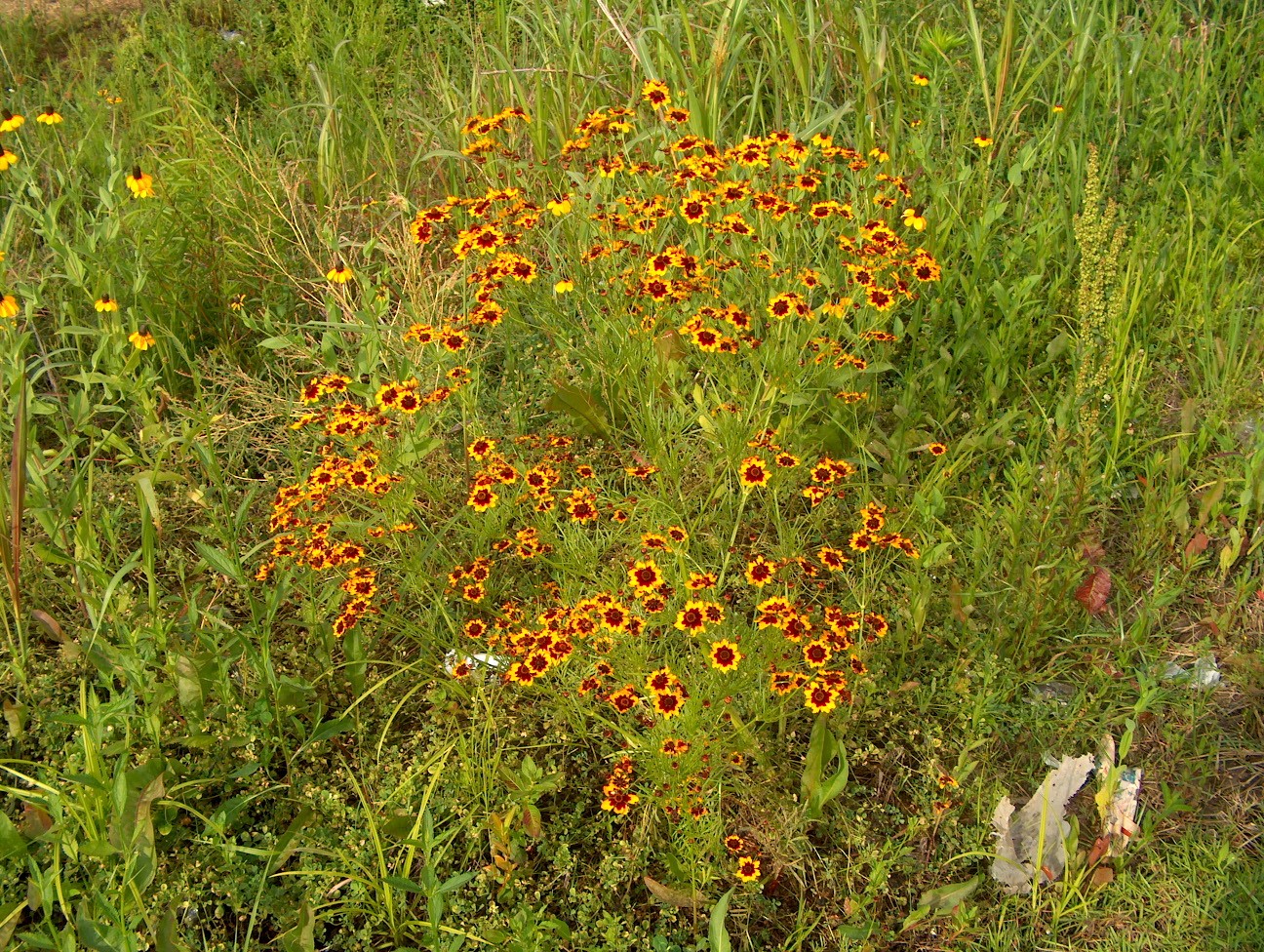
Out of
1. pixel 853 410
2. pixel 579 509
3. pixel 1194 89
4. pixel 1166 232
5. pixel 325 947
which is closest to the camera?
pixel 325 947

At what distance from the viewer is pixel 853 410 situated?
8.54 feet

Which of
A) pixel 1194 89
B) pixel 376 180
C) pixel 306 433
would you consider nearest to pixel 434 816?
pixel 306 433

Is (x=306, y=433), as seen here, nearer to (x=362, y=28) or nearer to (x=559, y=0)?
(x=362, y=28)

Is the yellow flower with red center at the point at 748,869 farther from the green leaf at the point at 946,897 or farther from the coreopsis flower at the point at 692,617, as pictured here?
the coreopsis flower at the point at 692,617

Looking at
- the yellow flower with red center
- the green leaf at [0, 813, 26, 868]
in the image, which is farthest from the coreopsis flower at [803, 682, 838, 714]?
the green leaf at [0, 813, 26, 868]

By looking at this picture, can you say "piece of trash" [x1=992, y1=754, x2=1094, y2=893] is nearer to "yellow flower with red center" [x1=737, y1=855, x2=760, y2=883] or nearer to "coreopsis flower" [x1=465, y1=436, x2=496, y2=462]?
"yellow flower with red center" [x1=737, y1=855, x2=760, y2=883]

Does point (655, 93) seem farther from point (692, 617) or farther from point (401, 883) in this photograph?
point (401, 883)

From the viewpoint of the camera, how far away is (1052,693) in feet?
7.48

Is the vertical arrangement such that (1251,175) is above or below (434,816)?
above

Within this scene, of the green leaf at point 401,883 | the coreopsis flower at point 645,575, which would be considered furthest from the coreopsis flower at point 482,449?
the green leaf at point 401,883

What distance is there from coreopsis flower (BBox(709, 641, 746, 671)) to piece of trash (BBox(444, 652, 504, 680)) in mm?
487

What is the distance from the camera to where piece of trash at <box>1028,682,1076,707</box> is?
2.22 metres

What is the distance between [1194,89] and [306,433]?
296 centimetres

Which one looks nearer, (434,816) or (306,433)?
(434,816)
